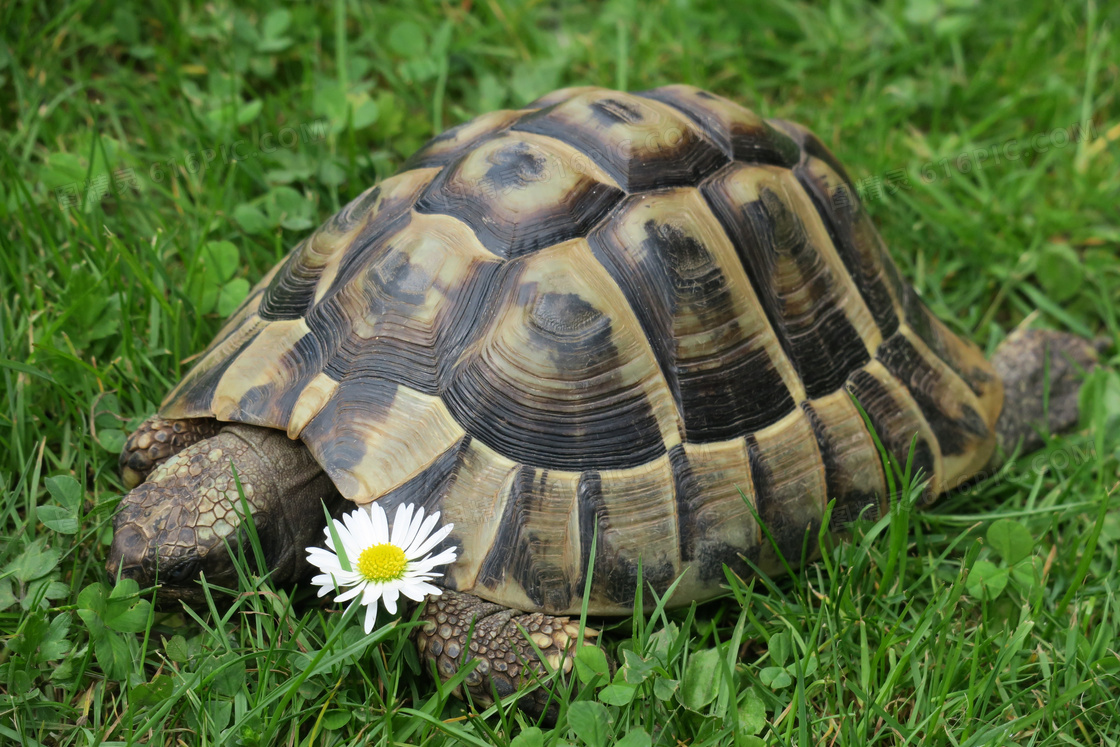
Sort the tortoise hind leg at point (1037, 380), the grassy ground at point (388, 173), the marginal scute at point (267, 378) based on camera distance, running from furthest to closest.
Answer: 1. the tortoise hind leg at point (1037, 380)
2. the marginal scute at point (267, 378)
3. the grassy ground at point (388, 173)

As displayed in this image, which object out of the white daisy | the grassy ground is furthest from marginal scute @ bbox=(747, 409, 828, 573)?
the white daisy

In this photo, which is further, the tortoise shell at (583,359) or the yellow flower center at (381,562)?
the tortoise shell at (583,359)

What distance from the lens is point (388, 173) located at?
3535 mm

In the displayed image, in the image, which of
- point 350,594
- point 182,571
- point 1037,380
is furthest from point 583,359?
point 1037,380

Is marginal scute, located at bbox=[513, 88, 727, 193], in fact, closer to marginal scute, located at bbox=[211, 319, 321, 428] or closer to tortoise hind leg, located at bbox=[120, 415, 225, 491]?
marginal scute, located at bbox=[211, 319, 321, 428]

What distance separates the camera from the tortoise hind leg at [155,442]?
250cm

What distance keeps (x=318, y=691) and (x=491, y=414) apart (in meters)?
0.78

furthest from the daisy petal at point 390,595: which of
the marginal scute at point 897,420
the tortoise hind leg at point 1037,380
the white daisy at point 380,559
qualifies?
the tortoise hind leg at point 1037,380

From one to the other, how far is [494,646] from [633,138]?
1.38m

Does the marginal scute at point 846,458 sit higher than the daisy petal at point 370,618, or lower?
higher

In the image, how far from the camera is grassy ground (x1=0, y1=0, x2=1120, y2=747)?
2.18 meters

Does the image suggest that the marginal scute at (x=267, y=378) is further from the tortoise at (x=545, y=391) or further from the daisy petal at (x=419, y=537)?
the daisy petal at (x=419, y=537)

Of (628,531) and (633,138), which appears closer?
(628,531)

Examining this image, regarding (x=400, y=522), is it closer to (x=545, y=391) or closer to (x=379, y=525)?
(x=379, y=525)
